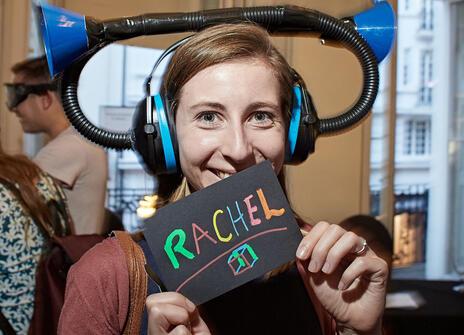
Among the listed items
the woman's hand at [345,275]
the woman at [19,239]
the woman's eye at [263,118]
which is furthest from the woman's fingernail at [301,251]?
the woman at [19,239]

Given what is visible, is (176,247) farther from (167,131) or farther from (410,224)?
(410,224)

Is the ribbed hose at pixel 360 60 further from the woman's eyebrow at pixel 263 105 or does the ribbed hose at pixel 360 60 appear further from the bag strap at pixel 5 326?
the bag strap at pixel 5 326

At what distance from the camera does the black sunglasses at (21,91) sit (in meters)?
2.34

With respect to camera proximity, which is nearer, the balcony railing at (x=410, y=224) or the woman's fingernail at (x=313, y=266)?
the woman's fingernail at (x=313, y=266)

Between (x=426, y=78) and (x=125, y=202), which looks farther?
(x=426, y=78)

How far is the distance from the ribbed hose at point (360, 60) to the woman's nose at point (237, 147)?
0.65 feet

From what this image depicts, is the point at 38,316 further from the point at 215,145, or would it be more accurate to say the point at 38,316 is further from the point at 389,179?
the point at 389,179

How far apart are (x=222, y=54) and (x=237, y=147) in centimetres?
16

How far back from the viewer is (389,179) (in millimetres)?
2828

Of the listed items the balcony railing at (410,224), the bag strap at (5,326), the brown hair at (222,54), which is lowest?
the balcony railing at (410,224)

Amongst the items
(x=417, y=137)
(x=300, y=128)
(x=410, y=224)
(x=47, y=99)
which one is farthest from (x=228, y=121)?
(x=417, y=137)

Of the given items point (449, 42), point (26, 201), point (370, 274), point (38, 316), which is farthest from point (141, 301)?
point (449, 42)

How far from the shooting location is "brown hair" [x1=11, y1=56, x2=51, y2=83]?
7.64 ft

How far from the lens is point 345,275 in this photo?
922mm
